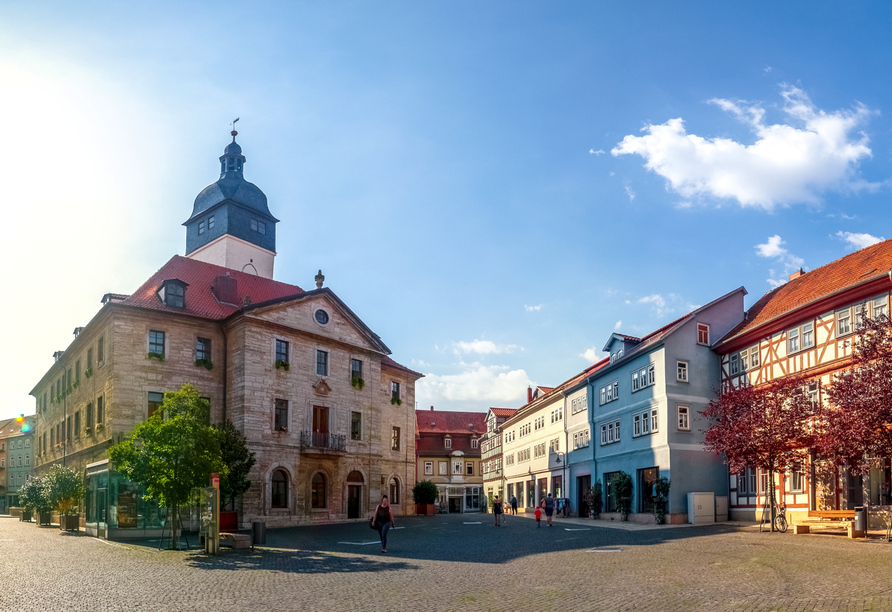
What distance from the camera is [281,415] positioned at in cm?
4162

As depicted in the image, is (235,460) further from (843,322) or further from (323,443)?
(843,322)

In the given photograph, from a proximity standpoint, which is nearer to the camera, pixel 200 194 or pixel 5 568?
pixel 5 568

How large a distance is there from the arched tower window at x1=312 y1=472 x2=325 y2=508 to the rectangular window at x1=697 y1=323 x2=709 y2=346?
21.4m

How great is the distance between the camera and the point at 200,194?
5775 cm

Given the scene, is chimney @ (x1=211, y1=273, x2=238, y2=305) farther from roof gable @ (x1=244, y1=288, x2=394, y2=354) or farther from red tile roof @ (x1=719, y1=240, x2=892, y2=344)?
red tile roof @ (x1=719, y1=240, x2=892, y2=344)

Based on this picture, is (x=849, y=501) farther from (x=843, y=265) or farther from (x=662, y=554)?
(x=662, y=554)

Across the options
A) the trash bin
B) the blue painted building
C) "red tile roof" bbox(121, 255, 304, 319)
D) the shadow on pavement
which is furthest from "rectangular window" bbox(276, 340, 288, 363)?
the blue painted building

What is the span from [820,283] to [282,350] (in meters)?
26.4

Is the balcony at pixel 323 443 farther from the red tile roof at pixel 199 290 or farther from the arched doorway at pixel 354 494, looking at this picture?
the red tile roof at pixel 199 290

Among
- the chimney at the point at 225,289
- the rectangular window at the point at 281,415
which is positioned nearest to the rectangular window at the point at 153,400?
the rectangular window at the point at 281,415

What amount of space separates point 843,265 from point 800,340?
13.6 ft

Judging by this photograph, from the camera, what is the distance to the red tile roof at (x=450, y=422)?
3671 inches

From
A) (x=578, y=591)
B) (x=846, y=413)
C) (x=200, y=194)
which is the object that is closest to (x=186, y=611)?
(x=578, y=591)

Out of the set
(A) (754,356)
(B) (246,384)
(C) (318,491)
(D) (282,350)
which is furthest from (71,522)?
(A) (754,356)
